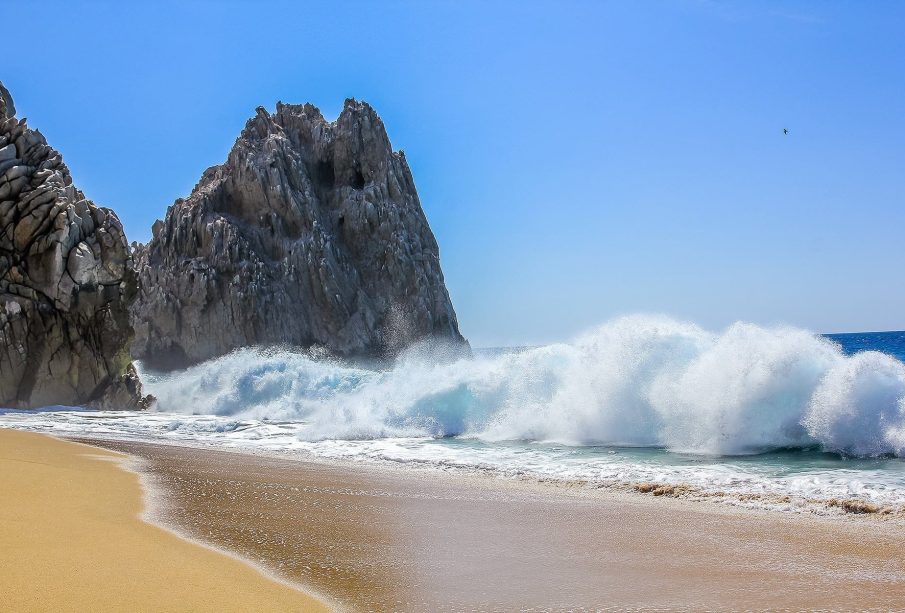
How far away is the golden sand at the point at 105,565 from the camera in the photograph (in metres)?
3.24

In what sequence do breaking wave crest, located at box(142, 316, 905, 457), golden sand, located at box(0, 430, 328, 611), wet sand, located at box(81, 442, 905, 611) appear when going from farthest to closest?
1. breaking wave crest, located at box(142, 316, 905, 457)
2. wet sand, located at box(81, 442, 905, 611)
3. golden sand, located at box(0, 430, 328, 611)

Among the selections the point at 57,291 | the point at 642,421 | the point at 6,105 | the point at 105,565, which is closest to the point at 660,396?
the point at 642,421

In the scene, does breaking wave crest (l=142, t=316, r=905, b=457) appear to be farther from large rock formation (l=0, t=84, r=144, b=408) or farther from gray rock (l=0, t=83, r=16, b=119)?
gray rock (l=0, t=83, r=16, b=119)

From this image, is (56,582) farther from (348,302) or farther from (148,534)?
(348,302)

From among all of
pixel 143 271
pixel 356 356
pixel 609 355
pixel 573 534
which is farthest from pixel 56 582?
pixel 143 271

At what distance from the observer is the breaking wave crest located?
10.7 metres

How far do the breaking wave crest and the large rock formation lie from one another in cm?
731

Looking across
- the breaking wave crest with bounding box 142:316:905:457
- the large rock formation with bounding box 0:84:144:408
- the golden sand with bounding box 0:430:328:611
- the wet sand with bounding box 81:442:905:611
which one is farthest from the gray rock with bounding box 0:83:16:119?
the golden sand with bounding box 0:430:328:611

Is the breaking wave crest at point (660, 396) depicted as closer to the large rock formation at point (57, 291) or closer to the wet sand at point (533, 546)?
the wet sand at point (533, 546)

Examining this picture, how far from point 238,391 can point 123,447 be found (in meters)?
12.9

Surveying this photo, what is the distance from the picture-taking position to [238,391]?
24750 millimetres

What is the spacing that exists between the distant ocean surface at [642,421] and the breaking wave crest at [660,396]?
Result: 0.03m

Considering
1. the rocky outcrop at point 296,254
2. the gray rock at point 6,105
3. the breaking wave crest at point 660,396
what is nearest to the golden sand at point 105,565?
the breaking wave crest at point 660,396

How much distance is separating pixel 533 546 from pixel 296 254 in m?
54.0
